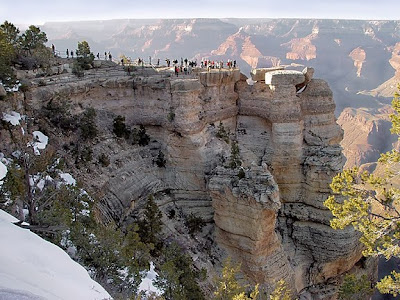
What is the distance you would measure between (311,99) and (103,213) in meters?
17.5

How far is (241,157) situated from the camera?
3008 cm

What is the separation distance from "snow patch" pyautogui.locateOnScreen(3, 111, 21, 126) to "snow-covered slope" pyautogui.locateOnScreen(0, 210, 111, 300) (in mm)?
8768


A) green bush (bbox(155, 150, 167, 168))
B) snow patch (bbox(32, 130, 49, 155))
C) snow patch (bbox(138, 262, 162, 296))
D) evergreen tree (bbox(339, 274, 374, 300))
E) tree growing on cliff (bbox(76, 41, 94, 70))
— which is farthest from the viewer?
tree growing on cliff (bbox(76, 41, 94, 70))

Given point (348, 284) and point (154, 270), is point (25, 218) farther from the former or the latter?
point (348, 284)

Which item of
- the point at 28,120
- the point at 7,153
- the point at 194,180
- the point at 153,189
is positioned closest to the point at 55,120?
the point at 28,120

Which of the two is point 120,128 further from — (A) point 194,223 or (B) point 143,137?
(A) point 194,223

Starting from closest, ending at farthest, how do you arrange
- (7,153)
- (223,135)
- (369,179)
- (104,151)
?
1. (369,179)
2. (7,153)
3. (104,151)
4. (223,135)

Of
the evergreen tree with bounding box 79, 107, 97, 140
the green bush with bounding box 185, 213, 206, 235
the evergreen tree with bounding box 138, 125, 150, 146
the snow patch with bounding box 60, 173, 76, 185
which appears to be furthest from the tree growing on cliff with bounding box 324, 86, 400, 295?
the evergreen tree with bounding box 138, 125, 150, 146

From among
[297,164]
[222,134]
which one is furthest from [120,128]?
[297,164]

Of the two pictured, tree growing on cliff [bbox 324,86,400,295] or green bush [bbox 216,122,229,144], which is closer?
tree growing on cliff [bbox 324,86,400,295]

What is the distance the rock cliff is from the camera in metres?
25.2

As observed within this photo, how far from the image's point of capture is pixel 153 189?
27078mm

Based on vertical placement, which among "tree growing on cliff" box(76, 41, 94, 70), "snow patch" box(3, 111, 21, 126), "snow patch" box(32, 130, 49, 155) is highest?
"tree growing on cliff" box(76, 41, 94, 70)

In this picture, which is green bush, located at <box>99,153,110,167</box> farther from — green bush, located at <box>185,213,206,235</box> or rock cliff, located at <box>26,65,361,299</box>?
green bush, located at <box>185,213,206,235</box>
